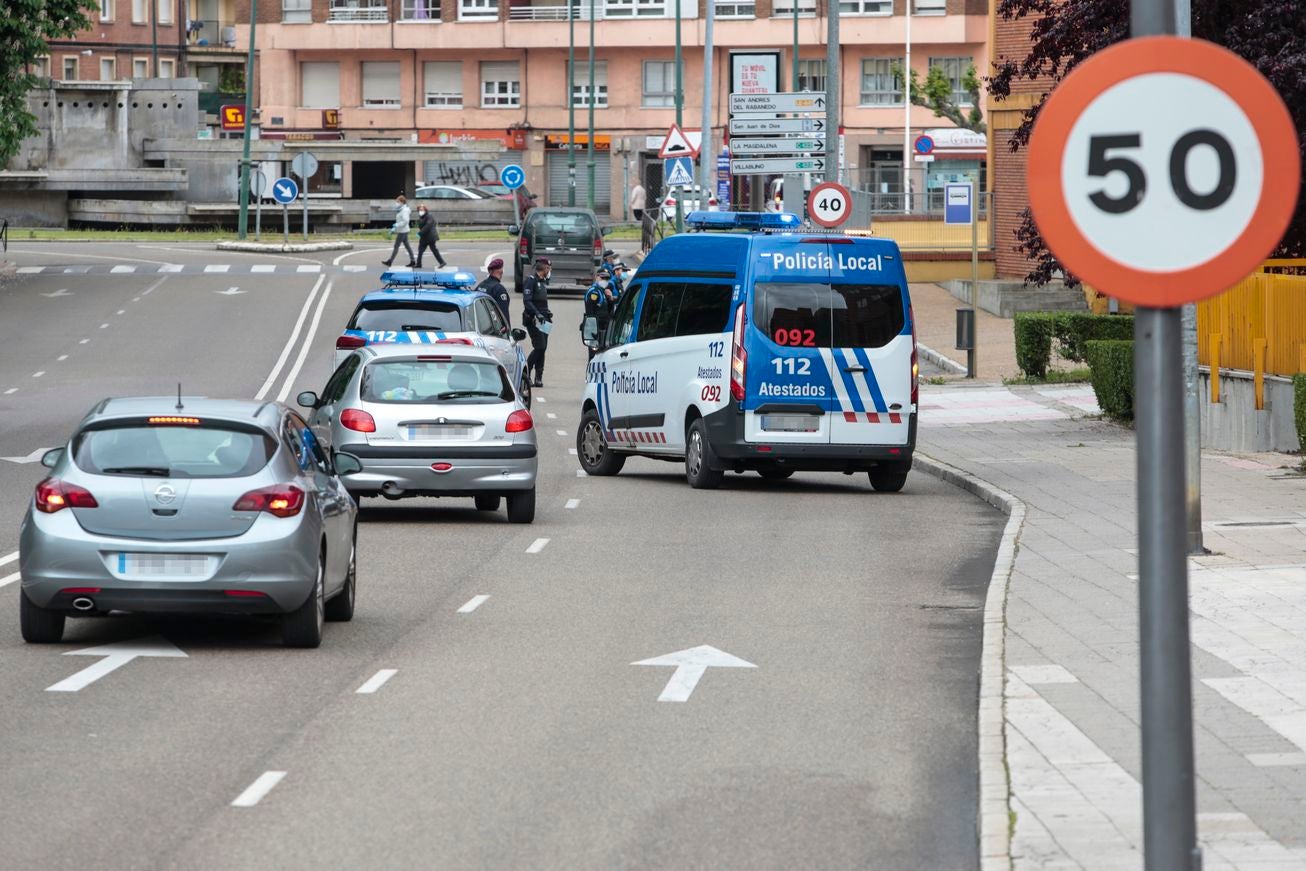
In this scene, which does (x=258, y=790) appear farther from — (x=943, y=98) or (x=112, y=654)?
(x=943, y=98)

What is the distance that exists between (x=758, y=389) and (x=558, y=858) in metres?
14.3

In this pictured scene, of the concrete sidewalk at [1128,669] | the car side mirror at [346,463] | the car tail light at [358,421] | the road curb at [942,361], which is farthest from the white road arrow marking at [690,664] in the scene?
the road curb at [942,361]

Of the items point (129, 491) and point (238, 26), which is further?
point (238, 26)

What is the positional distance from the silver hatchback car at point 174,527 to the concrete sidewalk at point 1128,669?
12.5 feet

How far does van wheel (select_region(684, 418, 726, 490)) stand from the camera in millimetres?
22031

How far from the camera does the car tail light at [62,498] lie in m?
11.9

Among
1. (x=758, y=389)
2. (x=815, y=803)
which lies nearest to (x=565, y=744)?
(x=815, y=803)

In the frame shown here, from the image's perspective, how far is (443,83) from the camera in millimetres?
94250

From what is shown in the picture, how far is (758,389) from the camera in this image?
21625 millimetres

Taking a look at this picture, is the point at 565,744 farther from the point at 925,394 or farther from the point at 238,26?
the point at 238,26

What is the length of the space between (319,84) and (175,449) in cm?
8489

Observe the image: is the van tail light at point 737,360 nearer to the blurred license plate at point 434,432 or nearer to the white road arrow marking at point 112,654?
the blurred license plate at point 434,432

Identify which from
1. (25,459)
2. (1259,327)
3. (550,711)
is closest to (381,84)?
(25,459)

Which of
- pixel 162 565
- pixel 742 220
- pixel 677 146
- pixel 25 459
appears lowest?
pixel 25 459
